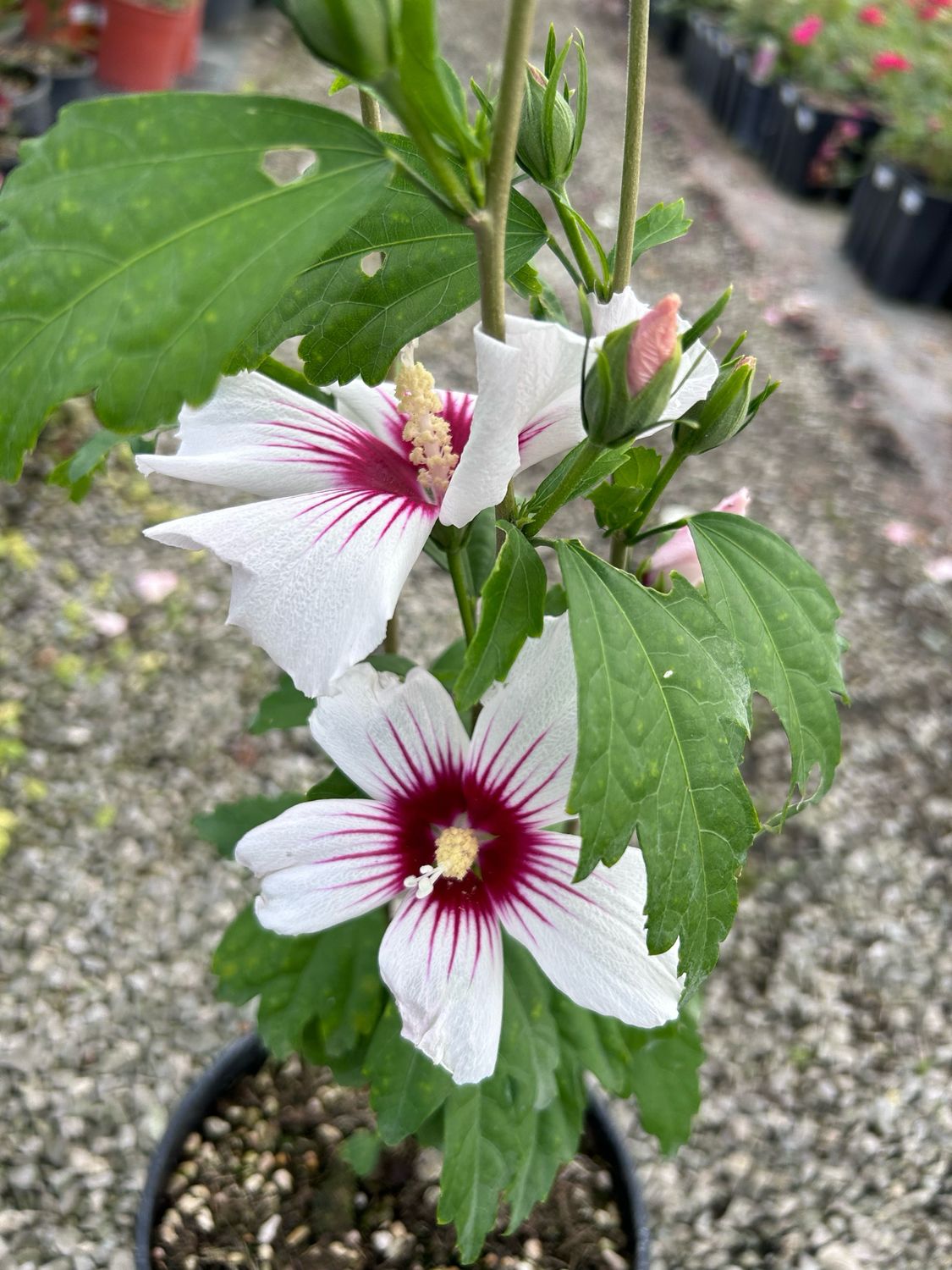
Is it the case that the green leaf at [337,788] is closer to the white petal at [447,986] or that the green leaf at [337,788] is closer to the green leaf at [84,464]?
the white petal at [447,986]

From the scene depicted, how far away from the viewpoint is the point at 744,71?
5.59m

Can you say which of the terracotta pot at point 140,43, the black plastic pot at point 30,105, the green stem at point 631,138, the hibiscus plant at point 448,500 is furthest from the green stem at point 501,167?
the terracotta pot at point 140,43

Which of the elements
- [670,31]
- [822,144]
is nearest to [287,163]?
[822,144]

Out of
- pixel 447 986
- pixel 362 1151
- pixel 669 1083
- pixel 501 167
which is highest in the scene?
pixel 501 167

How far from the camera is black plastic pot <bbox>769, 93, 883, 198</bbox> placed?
489 centimetres

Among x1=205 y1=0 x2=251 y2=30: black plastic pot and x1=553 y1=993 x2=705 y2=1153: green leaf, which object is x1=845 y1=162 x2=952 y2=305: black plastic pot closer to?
x1=205 y1=0 x2=251 y2=30: black plastic pot

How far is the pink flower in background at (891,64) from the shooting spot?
4.61 metres

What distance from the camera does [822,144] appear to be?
495 cm

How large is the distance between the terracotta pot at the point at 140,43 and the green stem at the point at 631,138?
439cm

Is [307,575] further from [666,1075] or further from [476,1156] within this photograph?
[666,1075]

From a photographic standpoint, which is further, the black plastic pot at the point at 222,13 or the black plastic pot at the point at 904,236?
the black plastic pot at the point at 222,13

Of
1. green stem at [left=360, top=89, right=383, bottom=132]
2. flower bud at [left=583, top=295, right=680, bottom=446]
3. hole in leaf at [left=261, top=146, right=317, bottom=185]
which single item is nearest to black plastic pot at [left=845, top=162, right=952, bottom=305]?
hole in leaf at [left=261, top=146, right=317, bottom=185]

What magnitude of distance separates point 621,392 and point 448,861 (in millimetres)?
353

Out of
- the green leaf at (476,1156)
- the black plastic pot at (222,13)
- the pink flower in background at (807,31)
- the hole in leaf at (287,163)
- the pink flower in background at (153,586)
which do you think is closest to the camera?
the green leaf at (476,1156)
